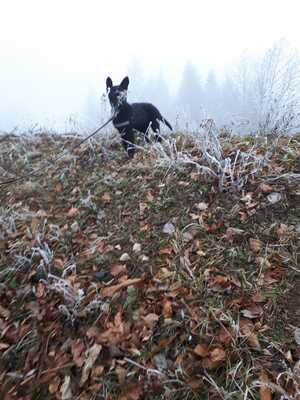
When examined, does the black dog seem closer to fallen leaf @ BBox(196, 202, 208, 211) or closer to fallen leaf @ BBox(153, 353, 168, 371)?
fallen leaf @ BBox(196, 202, 208, 211)

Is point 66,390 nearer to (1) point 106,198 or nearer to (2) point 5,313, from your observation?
(2) point 5,313

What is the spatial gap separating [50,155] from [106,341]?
11.8ft

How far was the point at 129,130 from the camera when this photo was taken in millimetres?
4840

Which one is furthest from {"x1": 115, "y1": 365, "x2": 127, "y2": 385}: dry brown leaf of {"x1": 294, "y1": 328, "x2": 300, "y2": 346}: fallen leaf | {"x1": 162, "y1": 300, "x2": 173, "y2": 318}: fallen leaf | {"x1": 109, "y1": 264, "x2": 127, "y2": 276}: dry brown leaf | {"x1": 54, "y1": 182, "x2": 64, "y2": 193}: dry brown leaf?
{"x1": 54, "y1": 182, "x2": 64, "y2": 193}: dry brown leaf

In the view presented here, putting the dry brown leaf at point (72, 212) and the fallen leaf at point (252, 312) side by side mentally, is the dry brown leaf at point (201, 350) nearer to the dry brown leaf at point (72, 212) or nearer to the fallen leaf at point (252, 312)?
the fallen leaf at point (252, 312)

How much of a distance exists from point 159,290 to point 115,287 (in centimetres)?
31

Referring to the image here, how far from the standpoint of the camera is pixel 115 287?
7.27 feet

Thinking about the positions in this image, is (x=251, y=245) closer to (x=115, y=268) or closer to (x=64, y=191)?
(x=115, y=268)

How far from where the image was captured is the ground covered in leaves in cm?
171

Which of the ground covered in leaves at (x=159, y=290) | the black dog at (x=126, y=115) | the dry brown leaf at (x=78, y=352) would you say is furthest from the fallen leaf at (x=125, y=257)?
the black dog at (x=126, y=115)

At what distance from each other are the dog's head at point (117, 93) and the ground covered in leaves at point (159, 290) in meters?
1.94

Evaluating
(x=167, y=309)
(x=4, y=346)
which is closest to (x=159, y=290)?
(x=167, y=309)

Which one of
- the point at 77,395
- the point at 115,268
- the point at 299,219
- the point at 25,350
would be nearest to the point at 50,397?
the point at 77,395

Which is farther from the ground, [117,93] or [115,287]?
[117,93]
